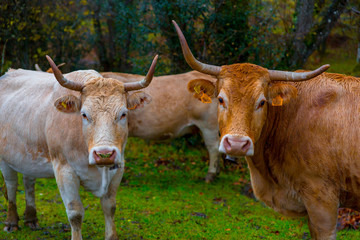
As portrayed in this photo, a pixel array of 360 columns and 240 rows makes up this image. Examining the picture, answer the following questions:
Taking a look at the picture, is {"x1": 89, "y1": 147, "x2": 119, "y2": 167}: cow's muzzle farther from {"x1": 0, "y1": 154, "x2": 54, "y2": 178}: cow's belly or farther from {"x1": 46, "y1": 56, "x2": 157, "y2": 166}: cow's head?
{"x1": 0, "y1": 154, "x2": 54, "y2": 178}: cow's belly

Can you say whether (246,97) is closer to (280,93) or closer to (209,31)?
(280,93)

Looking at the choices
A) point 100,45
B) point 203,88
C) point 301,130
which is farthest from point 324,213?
point 100,45

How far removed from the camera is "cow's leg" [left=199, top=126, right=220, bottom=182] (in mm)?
9164

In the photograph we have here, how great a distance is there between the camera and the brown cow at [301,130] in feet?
14.3

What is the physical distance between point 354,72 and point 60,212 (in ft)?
23.4

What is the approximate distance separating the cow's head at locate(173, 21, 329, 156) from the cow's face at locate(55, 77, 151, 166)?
1.01 m

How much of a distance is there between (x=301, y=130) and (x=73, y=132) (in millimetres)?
2695

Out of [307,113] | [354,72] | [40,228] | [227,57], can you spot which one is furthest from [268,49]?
[40,228]

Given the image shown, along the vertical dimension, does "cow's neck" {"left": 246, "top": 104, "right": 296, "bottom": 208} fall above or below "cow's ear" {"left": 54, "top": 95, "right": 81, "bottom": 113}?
below

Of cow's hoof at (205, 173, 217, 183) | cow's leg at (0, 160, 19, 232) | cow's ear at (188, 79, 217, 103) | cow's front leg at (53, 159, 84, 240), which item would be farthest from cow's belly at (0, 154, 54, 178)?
cow's hoof at (205, 173, 217, 183)

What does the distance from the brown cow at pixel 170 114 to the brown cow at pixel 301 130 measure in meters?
4.18

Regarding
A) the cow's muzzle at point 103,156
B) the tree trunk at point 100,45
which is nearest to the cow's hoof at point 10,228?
the cow's muzzle at point 103,156

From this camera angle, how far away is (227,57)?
34.6ft

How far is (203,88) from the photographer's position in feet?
16.4
